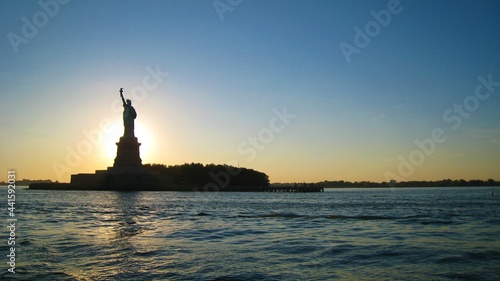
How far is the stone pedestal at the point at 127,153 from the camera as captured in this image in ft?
287

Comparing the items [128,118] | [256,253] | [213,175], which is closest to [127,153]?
[128,118]

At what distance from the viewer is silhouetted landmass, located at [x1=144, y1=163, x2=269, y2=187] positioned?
121m

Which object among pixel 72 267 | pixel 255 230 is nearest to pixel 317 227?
pixel 255 230

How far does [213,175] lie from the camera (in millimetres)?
122250

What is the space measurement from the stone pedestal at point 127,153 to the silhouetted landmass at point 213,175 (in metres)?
27.8

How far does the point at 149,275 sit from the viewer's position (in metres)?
11.4

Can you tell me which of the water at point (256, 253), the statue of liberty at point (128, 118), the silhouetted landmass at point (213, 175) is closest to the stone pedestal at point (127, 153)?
the statue of liberty at point (128, 118)

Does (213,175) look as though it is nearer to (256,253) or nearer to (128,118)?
(128,118)

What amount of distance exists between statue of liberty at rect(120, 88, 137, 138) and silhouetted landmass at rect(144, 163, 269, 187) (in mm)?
31589

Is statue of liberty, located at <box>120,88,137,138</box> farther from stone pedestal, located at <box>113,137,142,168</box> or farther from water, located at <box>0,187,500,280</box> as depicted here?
water, located at <box>0,187,500,280</box>

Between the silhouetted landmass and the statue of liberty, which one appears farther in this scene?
the silhouetted landmass

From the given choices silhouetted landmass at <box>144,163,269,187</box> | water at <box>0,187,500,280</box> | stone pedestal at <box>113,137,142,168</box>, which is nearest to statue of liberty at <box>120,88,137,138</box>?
stone pedestal at <box>113,137,142,168</box>

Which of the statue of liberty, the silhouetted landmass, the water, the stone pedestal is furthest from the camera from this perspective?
the silhouetted landmass

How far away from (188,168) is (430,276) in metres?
113
